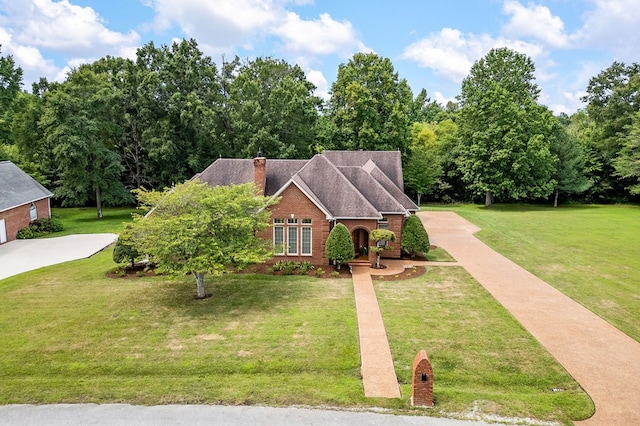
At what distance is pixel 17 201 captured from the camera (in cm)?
3191

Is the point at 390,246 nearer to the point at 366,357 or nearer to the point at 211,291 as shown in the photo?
the point at 211,291

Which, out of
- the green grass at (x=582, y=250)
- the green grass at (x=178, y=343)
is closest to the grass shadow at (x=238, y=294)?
the green grass at (x=178, y=343)

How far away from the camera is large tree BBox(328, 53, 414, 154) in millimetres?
44812

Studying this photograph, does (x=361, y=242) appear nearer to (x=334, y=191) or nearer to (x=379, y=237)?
(x=379, y=237)

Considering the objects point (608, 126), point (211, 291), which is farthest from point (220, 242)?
point (608, 126)

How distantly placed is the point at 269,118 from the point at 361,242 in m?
21.6

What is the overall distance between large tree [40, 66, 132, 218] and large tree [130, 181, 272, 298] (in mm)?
23742

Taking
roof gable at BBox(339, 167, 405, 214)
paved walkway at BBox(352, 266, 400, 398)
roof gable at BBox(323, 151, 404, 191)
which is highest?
roof gable at BBox(323, 151, 404, 191)

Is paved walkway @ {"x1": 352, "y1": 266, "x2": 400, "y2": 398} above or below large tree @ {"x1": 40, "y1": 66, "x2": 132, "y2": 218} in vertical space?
below

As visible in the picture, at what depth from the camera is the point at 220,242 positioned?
57.4 ft

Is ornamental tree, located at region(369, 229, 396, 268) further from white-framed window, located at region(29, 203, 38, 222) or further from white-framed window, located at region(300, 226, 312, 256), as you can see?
white-framed window, located at region(29, 203, 38, 222)

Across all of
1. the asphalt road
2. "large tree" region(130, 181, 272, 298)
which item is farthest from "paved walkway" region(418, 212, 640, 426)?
"large tree" region(130, 181, 272, 298)

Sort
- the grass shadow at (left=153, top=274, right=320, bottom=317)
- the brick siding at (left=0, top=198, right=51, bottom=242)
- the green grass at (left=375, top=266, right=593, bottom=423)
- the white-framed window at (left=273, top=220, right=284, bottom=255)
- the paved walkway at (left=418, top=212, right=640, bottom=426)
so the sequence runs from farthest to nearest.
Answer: the brick siding at (left=0, top=198, right=51, bottom=242)
the white-framed window at (left=273, top=220, right=284, bottom=255)
the grass shadow at (left=153, top=274, right=320, bottom=317)
the paved walkway at (left=418, top=212, right=640, bottom=426)
the green grass at (left=375, top=266, right=593, bottom=423)

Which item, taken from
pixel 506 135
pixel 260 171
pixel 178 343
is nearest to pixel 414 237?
pixel 260 171
